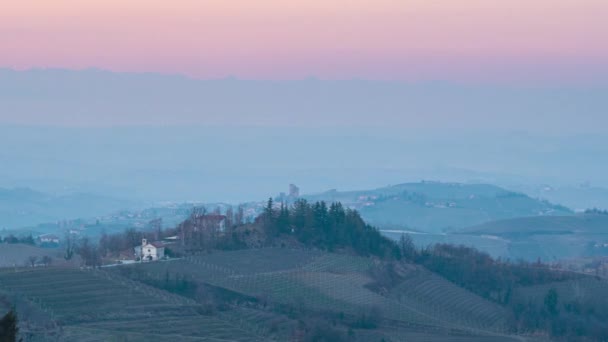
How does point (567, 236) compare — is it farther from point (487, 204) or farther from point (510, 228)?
point (487, 204)

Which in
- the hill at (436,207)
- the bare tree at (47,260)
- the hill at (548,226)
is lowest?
the bare tree at (47,260)

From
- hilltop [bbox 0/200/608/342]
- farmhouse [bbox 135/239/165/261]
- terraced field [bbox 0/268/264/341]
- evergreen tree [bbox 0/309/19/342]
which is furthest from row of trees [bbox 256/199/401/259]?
evergreen tree [bbox 0/309/19/342]

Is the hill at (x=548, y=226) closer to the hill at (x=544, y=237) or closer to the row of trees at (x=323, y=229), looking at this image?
the hill at (x=544, y=237)

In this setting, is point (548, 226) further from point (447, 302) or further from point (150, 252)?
point (150, 252)

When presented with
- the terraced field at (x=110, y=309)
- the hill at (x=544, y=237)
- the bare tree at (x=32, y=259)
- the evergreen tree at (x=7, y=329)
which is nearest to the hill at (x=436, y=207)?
the hill at (x=544, y=237)

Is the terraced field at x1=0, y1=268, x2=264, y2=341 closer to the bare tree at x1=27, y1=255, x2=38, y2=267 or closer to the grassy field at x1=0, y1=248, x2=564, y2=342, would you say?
the grassy field at x1=0, y1=248, x2=564, y2=342

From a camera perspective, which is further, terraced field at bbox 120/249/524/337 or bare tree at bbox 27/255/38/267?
bare tree at bbox 27/255/38/267

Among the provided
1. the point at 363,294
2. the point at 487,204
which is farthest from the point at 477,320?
the point at 487,204
